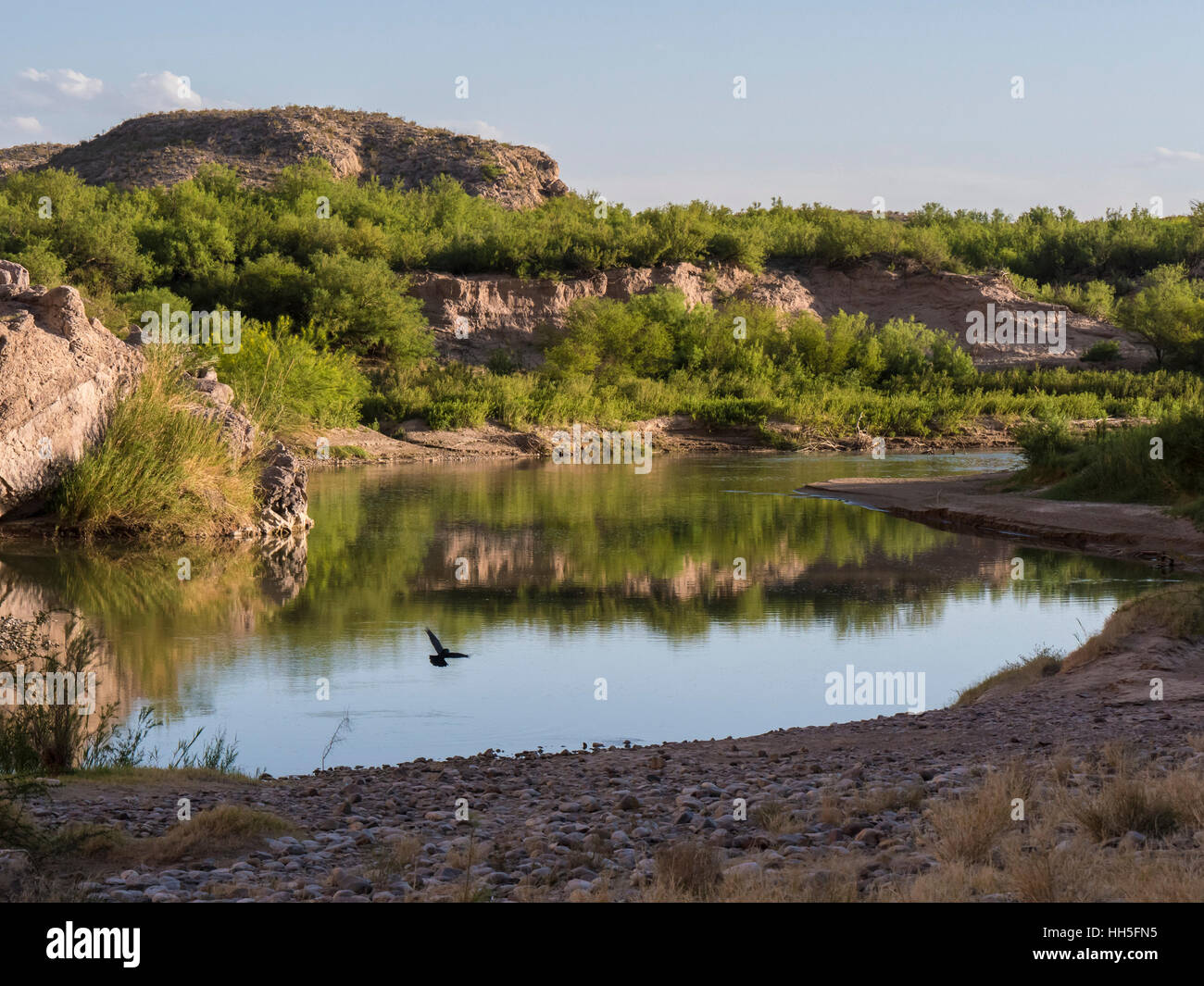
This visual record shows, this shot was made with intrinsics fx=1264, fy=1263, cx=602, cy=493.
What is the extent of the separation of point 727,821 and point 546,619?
22.8ft

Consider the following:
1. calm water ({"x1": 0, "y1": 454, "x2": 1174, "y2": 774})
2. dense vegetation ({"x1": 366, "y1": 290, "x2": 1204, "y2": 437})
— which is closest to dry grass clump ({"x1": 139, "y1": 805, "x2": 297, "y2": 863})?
calm water ({"x1": 0, "y1": 454, "x2": 1174, "y2": 774})

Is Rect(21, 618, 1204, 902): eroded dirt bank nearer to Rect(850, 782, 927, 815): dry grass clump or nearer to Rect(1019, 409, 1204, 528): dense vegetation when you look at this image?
Rect(850, 782, 927, 815): dry grass clump

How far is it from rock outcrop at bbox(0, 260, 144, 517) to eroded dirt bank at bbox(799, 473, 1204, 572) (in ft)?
42.3

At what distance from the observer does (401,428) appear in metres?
35.3

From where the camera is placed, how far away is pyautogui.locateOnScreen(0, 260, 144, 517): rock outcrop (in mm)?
16719

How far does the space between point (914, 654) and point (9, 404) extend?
482 inches

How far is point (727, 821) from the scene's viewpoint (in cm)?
552

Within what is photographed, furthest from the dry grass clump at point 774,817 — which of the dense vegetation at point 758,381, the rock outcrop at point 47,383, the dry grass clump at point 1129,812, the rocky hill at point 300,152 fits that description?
the rocky hill at point 300,152

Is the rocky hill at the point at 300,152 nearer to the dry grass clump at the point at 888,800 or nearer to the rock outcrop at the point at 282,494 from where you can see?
the rock outcrop at the point at 282,494

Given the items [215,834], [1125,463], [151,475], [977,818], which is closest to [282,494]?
[151,475]

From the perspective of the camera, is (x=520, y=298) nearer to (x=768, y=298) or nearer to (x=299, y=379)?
(x=768, y=298)

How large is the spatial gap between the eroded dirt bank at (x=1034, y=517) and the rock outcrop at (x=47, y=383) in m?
12.9

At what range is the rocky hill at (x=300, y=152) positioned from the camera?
82.8 meters
